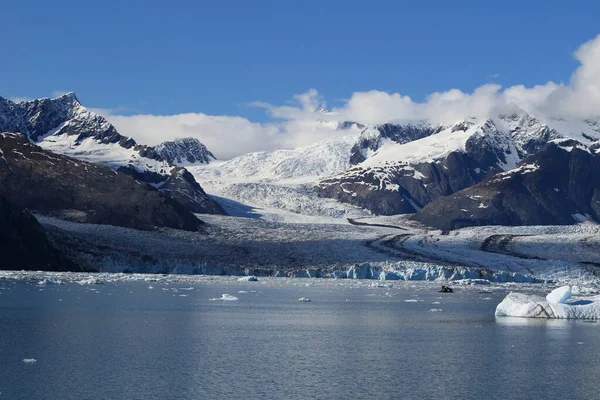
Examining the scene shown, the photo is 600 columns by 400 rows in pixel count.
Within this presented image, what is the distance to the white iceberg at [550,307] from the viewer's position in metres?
42.9

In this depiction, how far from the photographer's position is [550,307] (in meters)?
42.9

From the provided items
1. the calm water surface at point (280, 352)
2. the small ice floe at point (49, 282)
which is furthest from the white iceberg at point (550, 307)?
the small ice floe at point (49, 282)

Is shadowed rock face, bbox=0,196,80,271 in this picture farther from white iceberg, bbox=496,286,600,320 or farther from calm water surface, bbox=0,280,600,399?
white iceberg, bbox=496,286,600,320

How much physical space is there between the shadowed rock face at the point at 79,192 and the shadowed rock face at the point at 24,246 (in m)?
42.4

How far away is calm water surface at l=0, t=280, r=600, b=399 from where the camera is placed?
22562 millimetres

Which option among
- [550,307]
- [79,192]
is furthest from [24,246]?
[550,307]

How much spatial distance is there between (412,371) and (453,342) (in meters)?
7.21

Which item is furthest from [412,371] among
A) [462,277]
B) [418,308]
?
[462,277]

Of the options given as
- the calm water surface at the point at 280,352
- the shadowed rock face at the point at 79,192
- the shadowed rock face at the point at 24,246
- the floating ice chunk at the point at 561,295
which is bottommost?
the calm water surface at the point at 280,352

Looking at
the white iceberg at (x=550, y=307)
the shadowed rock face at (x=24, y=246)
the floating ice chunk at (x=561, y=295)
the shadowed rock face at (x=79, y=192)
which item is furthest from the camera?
the shadowed rock face at (x=79, y=192)

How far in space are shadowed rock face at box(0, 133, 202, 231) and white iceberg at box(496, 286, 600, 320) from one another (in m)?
94.1

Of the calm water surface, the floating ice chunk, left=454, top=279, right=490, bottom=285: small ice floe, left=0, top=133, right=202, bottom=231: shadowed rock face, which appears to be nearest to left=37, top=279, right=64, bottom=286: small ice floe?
the calm water surface

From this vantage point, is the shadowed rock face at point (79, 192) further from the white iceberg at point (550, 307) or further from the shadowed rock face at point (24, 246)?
the white iceberg at point (550, 307)

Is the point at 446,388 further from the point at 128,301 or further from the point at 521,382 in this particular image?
the point at 128,301
